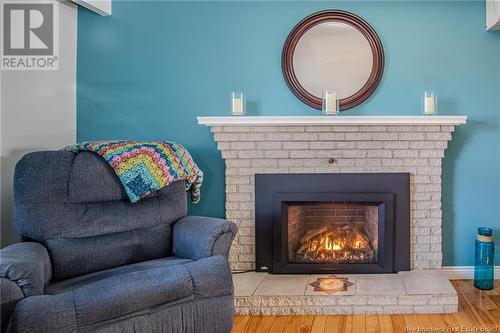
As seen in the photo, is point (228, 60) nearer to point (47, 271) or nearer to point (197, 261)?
point (197, 261)

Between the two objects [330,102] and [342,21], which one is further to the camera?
[342,21]

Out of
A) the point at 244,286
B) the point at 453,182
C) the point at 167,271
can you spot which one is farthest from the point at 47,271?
the point at 453,182

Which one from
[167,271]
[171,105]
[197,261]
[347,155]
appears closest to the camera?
[167,271]

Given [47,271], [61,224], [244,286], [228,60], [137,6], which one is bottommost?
[244,286]

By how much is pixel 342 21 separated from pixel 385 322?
6.79ft

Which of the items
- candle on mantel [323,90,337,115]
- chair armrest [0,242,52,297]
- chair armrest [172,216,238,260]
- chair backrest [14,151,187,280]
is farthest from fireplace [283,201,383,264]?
chair armrest [0,242,52,297]

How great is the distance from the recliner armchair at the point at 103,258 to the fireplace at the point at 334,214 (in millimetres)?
752

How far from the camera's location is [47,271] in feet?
6.50

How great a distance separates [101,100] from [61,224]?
4.66 ft

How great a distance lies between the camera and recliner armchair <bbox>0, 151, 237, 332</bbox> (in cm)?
168

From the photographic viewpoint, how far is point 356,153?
307 centimetres

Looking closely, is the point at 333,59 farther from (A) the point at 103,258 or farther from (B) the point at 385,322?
(A) the point at 103,258

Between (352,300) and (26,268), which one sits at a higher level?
(26,268)

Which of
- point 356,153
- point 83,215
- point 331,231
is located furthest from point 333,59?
point 83,215
